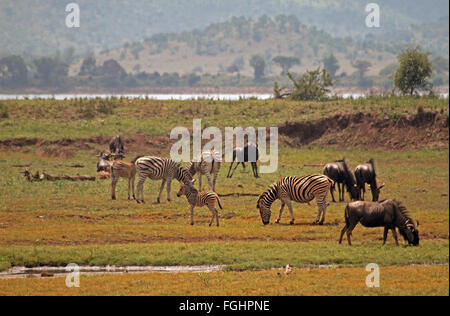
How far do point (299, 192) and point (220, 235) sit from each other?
2915mm

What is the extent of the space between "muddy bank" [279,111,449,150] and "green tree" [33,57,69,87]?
106902mm

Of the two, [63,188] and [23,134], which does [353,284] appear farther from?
[23,134]

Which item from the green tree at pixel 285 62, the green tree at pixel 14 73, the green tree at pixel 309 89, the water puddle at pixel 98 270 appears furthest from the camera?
the green tree at pixel 285 62

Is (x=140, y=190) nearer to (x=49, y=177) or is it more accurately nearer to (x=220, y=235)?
(x=49, y=177)

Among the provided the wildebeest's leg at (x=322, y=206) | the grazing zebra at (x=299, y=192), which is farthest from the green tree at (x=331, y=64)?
the grazing zebra at (x=299, y=192)

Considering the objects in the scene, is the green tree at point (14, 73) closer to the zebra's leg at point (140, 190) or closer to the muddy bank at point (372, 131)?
the muddy bank at point (372, 131)

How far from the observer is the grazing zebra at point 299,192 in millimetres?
22250

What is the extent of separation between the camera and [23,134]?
151 ft

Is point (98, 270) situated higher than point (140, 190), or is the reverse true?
point (140, 190)

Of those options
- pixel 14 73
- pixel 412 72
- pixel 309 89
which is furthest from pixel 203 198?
pixel 14 73

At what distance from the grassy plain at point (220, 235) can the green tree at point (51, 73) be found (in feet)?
361

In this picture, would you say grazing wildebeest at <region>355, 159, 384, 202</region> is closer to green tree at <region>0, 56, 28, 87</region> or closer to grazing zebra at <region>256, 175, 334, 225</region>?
grazing zebra at <region>256, 175, 334, 225</region>

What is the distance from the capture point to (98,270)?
17594 millimetres
